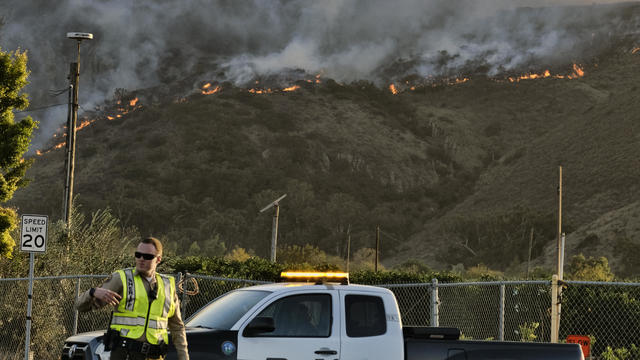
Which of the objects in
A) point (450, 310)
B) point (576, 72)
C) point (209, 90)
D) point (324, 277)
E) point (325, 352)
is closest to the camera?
point (325, 352)

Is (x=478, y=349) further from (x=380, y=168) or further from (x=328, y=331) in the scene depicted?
(x=380, y=168)

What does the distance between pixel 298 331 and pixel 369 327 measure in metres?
0.81

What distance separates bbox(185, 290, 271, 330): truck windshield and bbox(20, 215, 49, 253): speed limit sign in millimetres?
6687

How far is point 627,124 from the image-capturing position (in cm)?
10425

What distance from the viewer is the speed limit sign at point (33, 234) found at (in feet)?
53.3

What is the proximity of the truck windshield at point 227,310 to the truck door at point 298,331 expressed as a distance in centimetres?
19

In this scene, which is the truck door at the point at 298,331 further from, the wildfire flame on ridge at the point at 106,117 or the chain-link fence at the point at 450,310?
the wildfire flame on ridge at the point at 106,117

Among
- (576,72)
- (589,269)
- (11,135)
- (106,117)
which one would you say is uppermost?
(576,72)

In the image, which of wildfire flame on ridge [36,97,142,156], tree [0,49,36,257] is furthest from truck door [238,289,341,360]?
wildfire flame on ridge [36,97,142,156]

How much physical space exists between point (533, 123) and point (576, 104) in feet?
23.7

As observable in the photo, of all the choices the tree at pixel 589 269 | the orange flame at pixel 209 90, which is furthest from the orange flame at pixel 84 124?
the tree at pixel 589 269

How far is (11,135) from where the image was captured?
2056 cm

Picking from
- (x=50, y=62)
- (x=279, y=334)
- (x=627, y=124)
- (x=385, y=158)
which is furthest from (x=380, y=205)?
(x=279, y=334)

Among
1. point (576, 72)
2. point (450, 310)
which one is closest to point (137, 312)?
point (450, 310)
